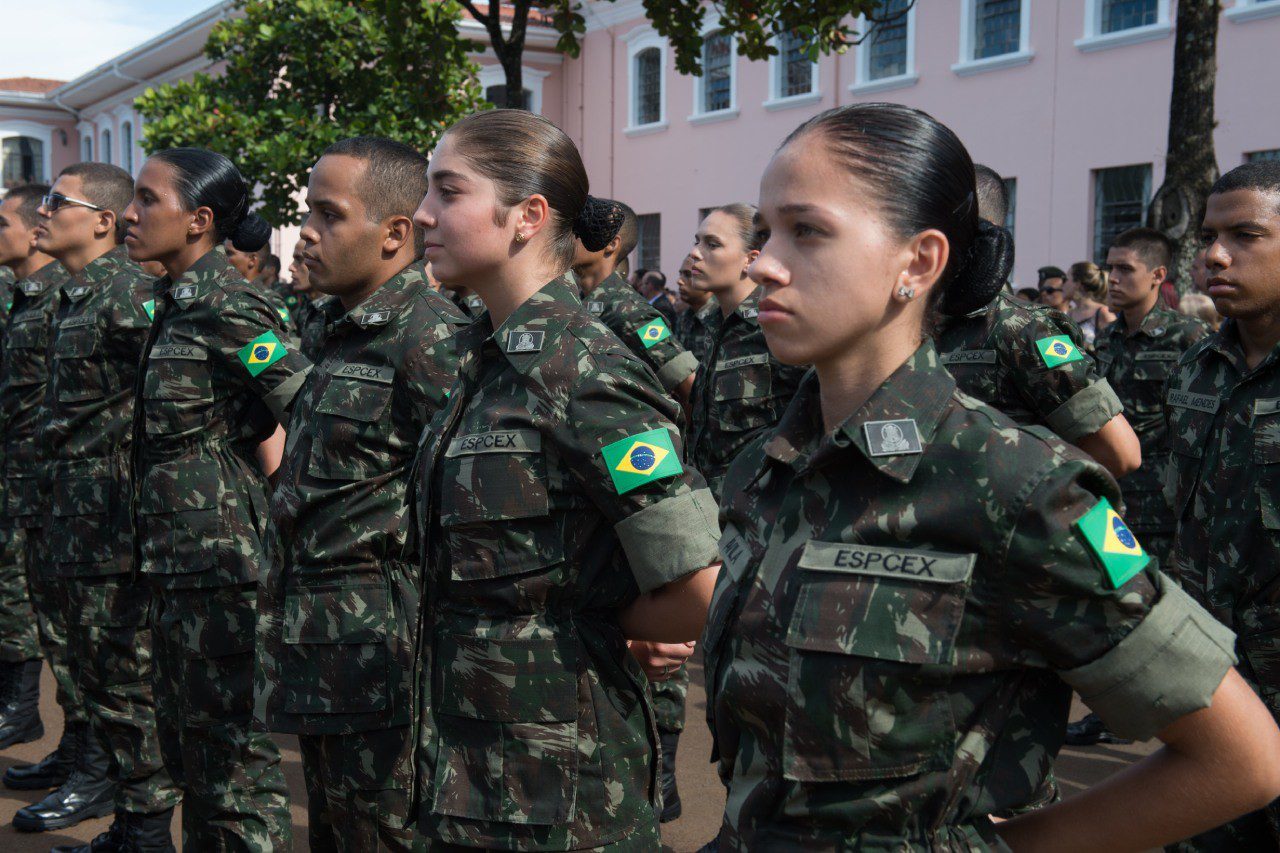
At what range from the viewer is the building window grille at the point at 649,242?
78.2 ft

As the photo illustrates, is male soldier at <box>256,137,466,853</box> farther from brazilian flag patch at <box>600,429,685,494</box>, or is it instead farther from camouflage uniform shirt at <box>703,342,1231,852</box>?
camouflage uniform shirt at <box>703,342,1231,852</box>

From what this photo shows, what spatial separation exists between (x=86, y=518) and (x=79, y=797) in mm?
1206

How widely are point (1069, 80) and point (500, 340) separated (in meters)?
15.9

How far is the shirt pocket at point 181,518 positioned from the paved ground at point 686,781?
1.25 meters

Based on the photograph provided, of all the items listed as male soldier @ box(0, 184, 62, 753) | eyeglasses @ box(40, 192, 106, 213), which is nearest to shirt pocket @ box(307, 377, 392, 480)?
eyeglasses @ box(40, 192, 106, 213)

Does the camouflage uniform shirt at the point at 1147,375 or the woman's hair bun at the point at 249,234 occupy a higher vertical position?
the woman's hair bun at the point at 249,234

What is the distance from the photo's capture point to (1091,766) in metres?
5.49

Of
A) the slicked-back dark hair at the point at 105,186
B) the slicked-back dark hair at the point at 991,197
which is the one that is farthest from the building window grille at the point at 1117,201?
the slicked-back dark hair at the point at 105,186

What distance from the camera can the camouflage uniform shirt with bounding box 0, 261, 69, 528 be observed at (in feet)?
18.2

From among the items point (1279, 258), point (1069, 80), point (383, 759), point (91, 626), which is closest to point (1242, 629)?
point (1279, 258)

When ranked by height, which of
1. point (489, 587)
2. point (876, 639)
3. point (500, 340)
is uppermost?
point (500, 340)

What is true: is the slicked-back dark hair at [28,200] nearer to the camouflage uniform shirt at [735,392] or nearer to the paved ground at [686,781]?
the paved ground at [686,781]

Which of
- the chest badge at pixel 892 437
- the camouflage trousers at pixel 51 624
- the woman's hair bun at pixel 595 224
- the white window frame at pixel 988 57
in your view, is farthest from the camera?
the white window frame at pixel 988 57

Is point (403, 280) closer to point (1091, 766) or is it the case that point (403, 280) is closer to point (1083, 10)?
point (1091, 766)
